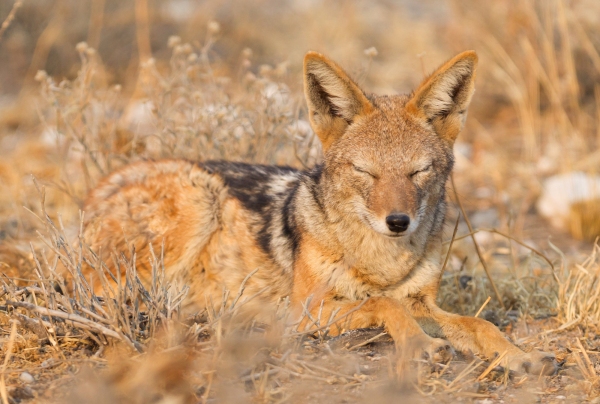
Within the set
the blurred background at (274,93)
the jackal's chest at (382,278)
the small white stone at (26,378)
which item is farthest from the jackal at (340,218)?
the small white stone at (26,378)

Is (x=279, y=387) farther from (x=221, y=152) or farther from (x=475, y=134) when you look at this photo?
(x=475, y=134)

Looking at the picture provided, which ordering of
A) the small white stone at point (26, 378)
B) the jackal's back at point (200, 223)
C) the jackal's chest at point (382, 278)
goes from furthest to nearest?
the jackal's back at point (200, 223)
the jackal's chest at point (382, 278)
the small white stone at point (26, 378)

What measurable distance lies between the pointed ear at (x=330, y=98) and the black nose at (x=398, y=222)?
851mm

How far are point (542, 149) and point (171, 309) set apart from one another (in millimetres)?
8163

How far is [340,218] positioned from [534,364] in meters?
1.48

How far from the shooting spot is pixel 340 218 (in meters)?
4.47

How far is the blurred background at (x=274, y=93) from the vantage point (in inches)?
247

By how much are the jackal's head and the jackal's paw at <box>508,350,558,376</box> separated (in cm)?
97

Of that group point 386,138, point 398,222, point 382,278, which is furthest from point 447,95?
point 382,278

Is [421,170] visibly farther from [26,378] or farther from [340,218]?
[26,378]

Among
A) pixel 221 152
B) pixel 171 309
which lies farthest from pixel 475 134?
pixel 171 309

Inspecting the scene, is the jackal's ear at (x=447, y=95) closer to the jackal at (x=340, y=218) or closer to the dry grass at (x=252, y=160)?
the jackal at (x=340, y=218)

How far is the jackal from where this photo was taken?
4.08 m

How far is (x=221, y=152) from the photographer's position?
255 inches
